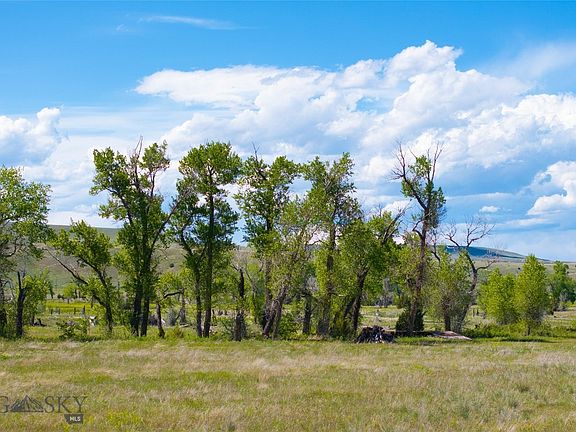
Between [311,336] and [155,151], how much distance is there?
18029 millimetres

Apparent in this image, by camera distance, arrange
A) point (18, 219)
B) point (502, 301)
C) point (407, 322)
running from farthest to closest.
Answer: point (502, 301) < point (407, 322) < point (18, 219)

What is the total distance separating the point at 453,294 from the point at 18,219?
38311 millimetres

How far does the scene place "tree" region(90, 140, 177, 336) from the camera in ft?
143

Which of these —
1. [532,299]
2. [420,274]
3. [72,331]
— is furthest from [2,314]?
[532,299]

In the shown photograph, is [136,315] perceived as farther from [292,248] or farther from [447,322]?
[447,322]

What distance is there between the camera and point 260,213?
152ft

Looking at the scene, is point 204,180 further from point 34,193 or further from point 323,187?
point 34,193

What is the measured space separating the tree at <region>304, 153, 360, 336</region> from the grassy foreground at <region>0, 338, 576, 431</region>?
14.0m

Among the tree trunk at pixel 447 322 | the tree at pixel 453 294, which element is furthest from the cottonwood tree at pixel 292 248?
the tree trunk at pixel 447 322

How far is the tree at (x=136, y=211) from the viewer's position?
143 ft

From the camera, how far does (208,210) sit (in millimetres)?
45469

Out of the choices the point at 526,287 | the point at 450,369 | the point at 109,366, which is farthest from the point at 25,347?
the point at 526,287

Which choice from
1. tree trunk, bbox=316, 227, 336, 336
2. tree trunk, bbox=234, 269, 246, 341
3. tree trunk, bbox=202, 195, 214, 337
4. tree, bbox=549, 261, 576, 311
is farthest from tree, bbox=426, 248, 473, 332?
tree, bbox=549, 261, 576, 311

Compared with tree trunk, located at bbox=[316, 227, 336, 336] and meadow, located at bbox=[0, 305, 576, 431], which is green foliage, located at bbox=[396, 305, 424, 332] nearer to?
tree trunk, located at bbox=[316, 227, 336, 336]
